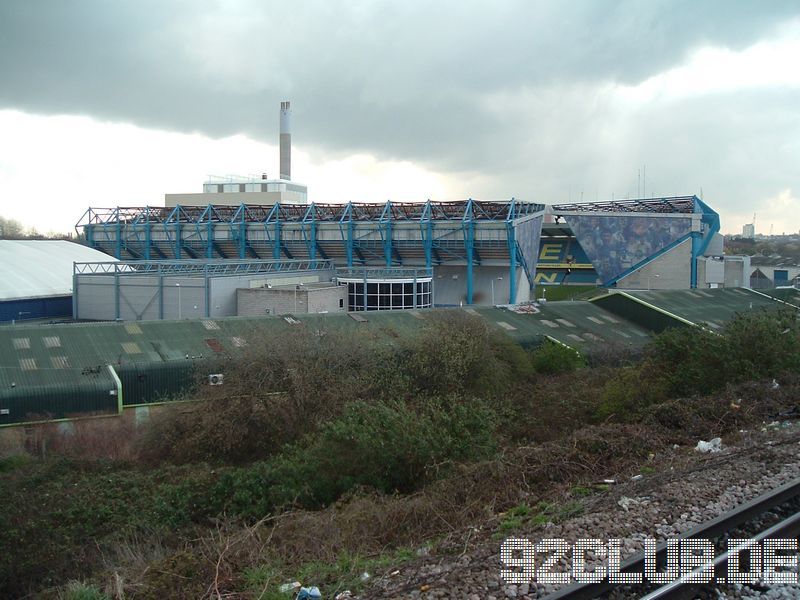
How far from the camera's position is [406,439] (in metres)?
11.5

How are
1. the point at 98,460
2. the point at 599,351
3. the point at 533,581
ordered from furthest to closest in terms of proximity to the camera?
the point at 599,351 → the point at 98,460 → the point at 533,581

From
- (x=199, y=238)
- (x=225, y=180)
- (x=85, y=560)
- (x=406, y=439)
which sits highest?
(x=225, y=180)

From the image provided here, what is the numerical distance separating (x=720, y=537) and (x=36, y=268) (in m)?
39.7

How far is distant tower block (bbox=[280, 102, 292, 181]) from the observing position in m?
69.6

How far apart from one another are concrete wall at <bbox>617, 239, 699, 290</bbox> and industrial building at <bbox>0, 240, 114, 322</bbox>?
38.7 m

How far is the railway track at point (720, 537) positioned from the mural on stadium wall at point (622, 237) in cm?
4588

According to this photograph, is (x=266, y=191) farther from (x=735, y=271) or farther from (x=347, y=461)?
(x=347, y=461)

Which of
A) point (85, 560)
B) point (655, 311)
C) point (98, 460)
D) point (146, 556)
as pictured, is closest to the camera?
point (146, 556)

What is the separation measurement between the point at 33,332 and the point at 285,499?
44.8ft

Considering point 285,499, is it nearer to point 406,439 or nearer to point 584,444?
point 406,439

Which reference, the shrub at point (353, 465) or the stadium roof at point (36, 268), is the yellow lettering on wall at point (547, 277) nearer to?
→ the stadium roof at point (36, 268)

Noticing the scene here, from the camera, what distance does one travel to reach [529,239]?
4838 cm

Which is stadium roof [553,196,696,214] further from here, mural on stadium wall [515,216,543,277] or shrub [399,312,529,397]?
shrub [399,312,529,397]

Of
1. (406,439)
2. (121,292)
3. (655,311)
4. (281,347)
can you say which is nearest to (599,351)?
(655,311)
